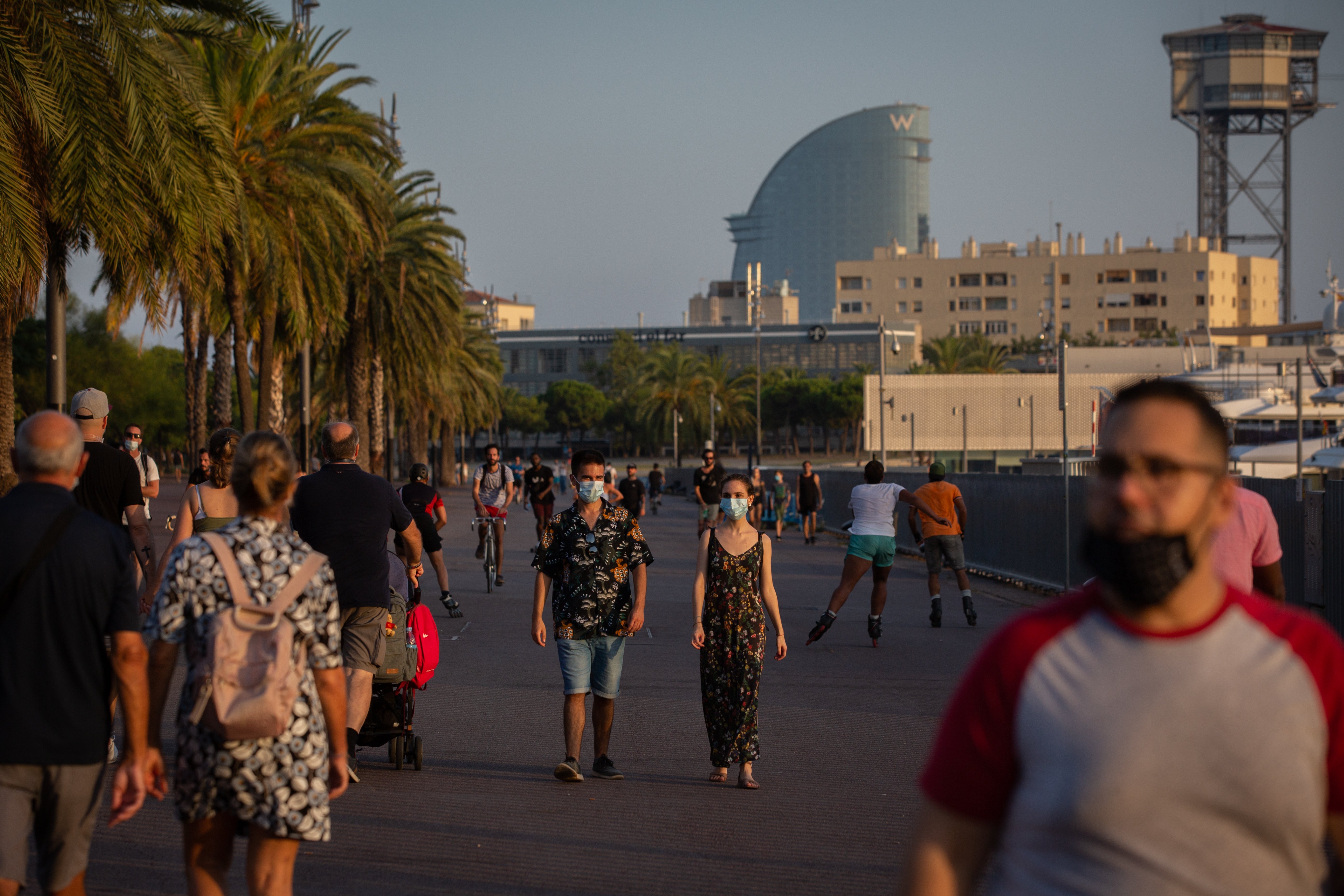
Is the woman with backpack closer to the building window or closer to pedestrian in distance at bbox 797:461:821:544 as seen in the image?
pedestrian in distance at bbox 797:461:821:544

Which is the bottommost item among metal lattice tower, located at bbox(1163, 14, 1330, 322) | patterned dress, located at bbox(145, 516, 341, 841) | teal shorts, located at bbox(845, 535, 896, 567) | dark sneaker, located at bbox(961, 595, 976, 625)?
dark sneaker, located at bbox(961, 595, 976, 625)

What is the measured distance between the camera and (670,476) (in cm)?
6550

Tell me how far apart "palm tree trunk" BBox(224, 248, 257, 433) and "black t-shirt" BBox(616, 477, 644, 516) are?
23.8 feet

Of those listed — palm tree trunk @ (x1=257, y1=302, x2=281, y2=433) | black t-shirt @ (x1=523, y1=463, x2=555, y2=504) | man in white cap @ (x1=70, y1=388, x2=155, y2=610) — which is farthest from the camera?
palm tree trunk @ (x1=257, y1=302, x2=281, y2=433)

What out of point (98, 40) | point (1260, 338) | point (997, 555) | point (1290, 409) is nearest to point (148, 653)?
point (98, 40)

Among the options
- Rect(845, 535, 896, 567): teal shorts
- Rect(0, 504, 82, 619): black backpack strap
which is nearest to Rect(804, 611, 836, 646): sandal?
Rect(845, 535, 896, 567): teal shorts

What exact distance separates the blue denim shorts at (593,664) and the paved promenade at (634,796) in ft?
1.67

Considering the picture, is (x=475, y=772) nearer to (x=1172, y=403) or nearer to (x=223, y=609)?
(x=223, y=609)

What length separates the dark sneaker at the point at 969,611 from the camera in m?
13.7

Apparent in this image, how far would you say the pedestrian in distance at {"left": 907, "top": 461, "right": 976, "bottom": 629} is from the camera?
546 inches

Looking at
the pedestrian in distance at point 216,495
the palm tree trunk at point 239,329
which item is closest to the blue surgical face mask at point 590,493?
the pedestrian in distance at point 216,495

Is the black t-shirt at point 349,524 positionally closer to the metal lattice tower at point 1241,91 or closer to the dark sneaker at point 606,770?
the dark sneaker at point 606,770

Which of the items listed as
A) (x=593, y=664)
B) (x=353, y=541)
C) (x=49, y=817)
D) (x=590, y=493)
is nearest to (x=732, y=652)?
(x=593, y=664)

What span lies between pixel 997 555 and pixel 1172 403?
18505 mm
